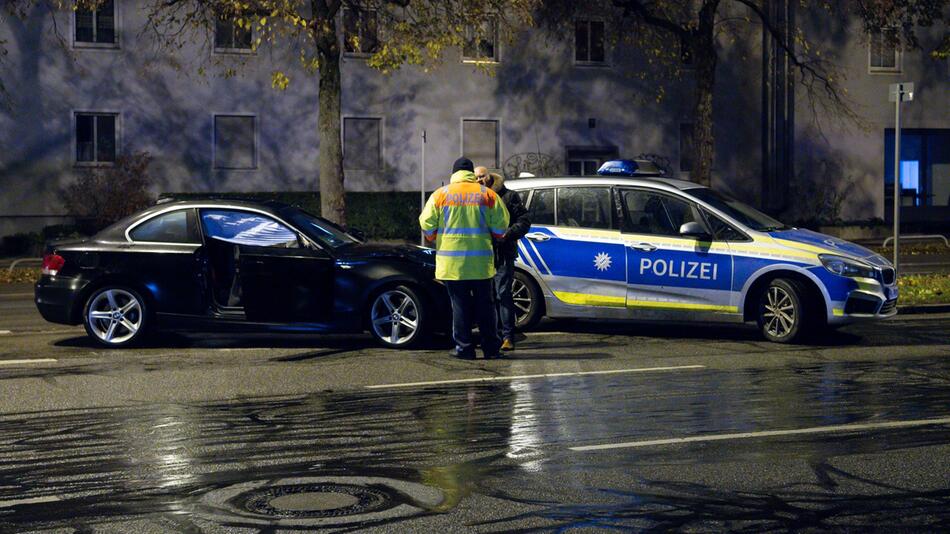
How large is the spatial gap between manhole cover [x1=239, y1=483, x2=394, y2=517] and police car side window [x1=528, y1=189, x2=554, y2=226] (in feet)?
25.7

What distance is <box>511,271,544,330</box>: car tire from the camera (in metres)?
14.6

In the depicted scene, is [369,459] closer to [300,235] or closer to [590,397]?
[590,397]

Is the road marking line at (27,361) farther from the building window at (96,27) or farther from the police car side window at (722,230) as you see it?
the building window at (96,27)

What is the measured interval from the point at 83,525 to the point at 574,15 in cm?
3208

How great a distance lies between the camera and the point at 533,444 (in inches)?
326

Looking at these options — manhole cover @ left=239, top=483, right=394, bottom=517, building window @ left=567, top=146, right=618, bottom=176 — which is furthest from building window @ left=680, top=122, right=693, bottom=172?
manhole cover @ left=239, top=483, right=394, bottom=517

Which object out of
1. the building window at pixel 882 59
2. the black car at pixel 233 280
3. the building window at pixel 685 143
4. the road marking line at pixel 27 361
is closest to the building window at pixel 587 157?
the building window at pixel 685 143

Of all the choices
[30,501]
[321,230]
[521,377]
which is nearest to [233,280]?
[321,230]

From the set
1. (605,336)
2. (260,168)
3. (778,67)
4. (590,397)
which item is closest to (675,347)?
(605,336)

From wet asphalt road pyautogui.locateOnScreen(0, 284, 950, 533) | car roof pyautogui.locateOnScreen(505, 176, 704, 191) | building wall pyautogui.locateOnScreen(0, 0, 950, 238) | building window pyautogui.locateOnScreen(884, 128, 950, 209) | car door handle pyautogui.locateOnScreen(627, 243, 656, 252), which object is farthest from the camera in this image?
building window pyautogui.locateOnScreen(884, 128, 950, 209)

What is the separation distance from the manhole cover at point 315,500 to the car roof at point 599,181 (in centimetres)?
805

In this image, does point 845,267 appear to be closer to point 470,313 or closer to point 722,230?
point 722,230

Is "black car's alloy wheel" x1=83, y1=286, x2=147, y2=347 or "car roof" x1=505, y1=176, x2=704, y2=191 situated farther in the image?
"car roof" x1=505, y1=176, x2=704, y2=191

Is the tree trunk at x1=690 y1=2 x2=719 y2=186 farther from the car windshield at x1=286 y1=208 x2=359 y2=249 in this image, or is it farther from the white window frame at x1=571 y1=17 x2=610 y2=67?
the car windshield at x1=286 y1=208 x2=359 y2=249
